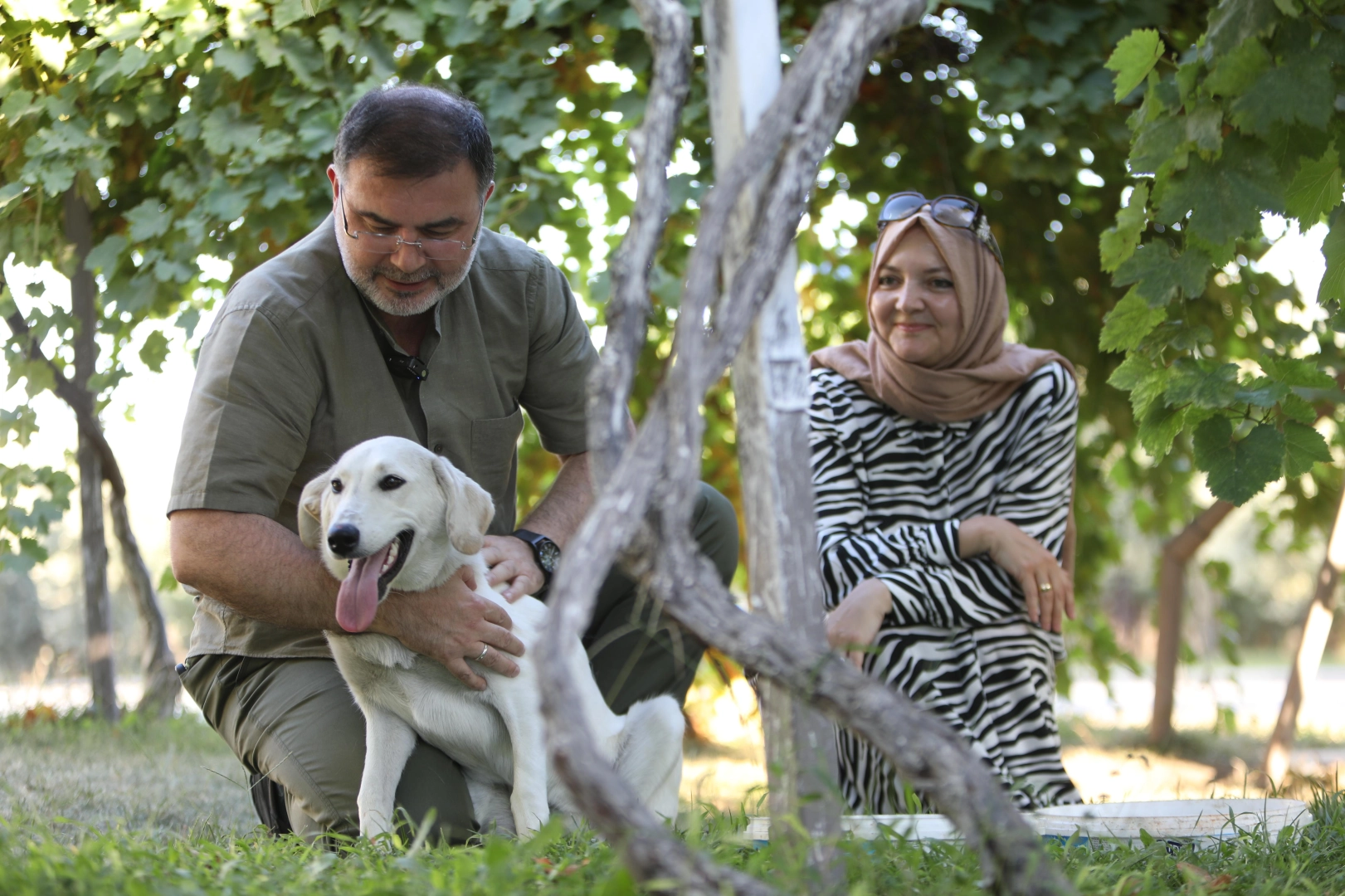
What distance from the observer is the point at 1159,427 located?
2.52 metres

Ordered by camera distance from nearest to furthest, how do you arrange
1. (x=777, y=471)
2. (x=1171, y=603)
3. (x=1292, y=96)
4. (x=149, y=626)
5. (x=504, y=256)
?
(x=777, y=471)
(x=1292, y=96)
(x=504, y=256)
(x=149, y=626)
(x=1171, y=603)

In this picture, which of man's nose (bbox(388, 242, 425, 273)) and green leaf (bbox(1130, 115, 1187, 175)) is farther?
man's nose (bbox(388, 242, 425, 273))

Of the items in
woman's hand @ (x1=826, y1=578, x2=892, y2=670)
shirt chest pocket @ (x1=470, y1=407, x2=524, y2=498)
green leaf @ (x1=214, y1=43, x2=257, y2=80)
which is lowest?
woman's hand @ (x1=826, y1=578, x2=892, y2=670)

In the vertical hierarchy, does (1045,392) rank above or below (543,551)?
above

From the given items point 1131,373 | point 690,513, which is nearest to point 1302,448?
point 1131,373

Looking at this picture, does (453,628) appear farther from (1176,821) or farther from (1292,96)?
(1292,96)

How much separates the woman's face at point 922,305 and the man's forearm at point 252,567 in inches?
68.9

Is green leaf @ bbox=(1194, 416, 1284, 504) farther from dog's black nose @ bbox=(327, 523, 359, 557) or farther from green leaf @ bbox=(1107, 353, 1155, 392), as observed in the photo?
dog's black nose @ bbox=(327, 523, 359, 557)

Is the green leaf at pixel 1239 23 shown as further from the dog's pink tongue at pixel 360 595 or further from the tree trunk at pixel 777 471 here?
the dog's pink tongue at pixel 360 595

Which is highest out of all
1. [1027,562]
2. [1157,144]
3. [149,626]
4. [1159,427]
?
[1157,144]

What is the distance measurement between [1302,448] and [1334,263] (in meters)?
0.39

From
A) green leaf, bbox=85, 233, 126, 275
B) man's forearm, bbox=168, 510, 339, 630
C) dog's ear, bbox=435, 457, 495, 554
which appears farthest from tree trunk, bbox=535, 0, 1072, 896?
green leaf, bbox=85, 233, 126, 275

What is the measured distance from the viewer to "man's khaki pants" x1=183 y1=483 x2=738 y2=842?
273 cm

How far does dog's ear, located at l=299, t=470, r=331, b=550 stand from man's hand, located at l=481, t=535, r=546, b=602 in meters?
0.40
